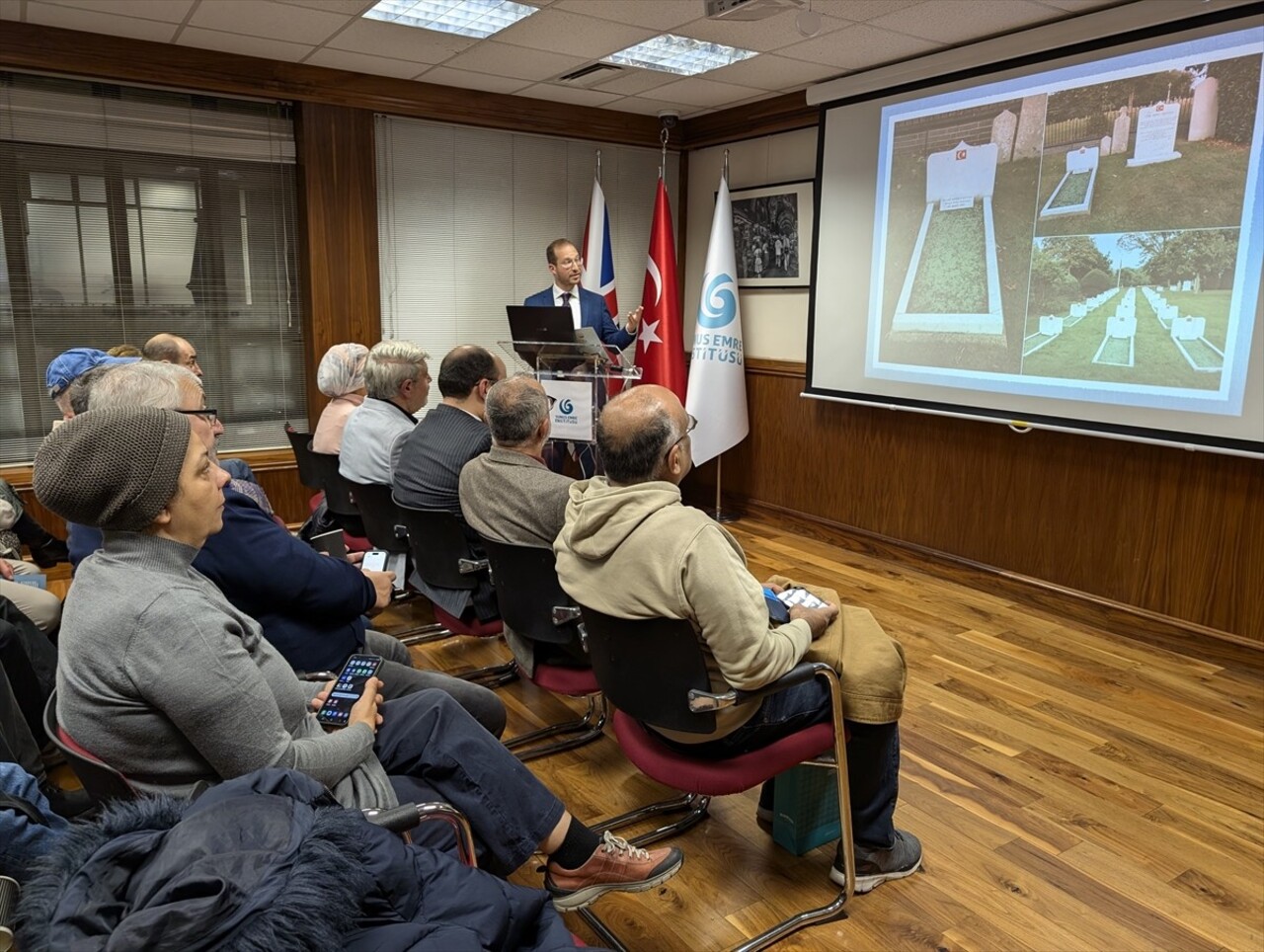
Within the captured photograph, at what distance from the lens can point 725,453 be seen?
6.30 m

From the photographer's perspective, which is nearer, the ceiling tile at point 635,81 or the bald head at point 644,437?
the bald head at point 644,437

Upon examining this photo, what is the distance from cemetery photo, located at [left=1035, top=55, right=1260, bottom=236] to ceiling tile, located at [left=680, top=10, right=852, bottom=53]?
110cm

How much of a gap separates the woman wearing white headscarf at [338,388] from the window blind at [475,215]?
187 centimetres

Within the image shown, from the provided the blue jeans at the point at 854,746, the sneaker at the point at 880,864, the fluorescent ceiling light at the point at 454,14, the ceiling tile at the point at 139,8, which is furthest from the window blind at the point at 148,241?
the sneaker at the point at 880,864

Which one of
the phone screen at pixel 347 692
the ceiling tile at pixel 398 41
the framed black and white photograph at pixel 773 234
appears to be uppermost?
the ceiling tile at pixel 398 41

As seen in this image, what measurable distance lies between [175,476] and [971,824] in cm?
222

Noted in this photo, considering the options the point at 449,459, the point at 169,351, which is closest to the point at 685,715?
the point at 449,459

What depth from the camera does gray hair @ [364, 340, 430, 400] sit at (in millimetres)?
3371

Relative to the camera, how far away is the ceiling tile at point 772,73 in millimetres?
4691

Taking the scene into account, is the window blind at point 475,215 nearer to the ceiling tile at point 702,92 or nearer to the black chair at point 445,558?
the ceiling tile at point 702,92

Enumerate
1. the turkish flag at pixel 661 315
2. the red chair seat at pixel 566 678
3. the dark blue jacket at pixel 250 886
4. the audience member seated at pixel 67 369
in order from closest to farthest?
the dark blue jacket at pixel 250 886 → the red chair seat at pixel 566 678 → the audience member seated at pixel 67 369 → the turkish flag at pixel 661 315

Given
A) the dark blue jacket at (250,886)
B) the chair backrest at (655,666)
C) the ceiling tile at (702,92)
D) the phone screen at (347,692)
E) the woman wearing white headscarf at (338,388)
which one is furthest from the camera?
the ceiling tile at (702,92)

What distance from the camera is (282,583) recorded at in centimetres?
198

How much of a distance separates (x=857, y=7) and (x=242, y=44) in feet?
10.1
